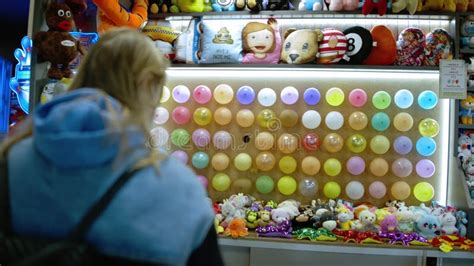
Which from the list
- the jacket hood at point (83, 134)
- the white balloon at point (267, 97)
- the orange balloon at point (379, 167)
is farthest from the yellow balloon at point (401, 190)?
the jacket hood at point (83, 134)

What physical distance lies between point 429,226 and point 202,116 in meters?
Answer: 1.87

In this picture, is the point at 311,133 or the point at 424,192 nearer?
the point at 424,192

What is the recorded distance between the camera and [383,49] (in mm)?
3367

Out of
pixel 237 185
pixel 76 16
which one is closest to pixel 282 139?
pixel 237 185

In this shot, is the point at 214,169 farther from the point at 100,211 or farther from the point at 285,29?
the point at 100,211

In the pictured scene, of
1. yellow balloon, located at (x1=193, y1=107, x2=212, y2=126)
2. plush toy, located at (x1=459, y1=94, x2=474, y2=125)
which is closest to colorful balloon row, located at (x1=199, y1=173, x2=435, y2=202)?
yellow balloon, located at (x1=193, y1=107, x2=212, y2=126)

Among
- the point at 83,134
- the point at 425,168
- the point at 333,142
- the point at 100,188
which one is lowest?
the point at 425,168

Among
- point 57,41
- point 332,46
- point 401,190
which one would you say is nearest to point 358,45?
point 332,46

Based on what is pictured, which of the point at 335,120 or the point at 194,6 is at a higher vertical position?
the point at 194,6

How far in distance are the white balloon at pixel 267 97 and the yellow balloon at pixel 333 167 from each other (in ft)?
2.13

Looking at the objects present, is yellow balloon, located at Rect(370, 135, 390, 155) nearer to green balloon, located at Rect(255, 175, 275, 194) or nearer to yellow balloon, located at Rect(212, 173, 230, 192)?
green balloon, located at Rect(255, 175, 275, 194)

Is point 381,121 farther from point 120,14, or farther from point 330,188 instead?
point 120,14

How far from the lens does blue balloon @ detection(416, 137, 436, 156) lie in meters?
3.43

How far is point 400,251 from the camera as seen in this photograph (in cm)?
297
